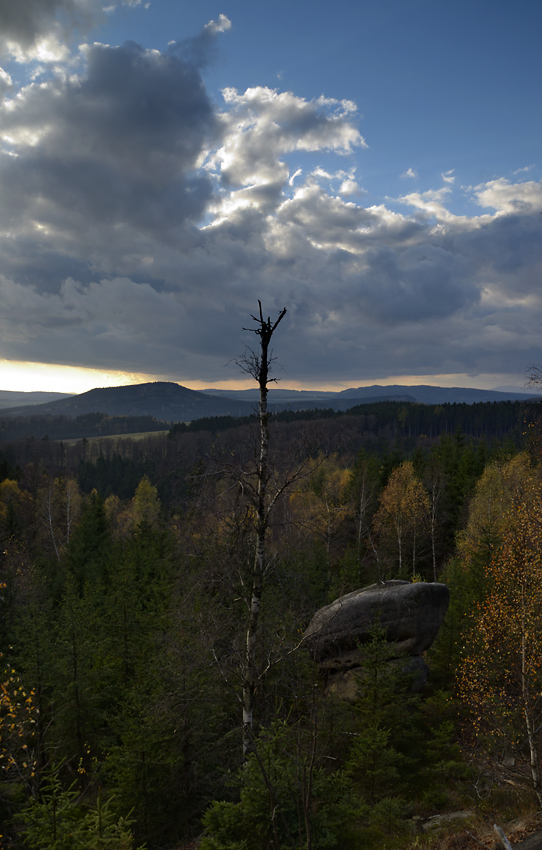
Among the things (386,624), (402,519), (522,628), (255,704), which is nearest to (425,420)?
(402,519)

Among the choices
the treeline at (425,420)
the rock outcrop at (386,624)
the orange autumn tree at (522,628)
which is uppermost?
the treeline at (425,420)

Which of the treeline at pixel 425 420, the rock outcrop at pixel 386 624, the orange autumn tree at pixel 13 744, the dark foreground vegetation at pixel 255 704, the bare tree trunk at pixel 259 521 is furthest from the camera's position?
the treeline at pixel 425 420

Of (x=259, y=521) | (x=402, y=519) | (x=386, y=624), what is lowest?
(x=386, y=624)

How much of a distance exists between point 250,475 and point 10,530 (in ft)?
136

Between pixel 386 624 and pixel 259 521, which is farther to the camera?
pixel 386 624

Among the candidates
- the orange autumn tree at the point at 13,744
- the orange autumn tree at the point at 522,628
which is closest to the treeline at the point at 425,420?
the orange autumn tree at the point at 13,744

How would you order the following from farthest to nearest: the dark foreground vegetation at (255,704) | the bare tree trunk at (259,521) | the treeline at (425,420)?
the treeline at (425,420), the bare tree trunk at (259,521), the dark foreground vegetation at (255,704)

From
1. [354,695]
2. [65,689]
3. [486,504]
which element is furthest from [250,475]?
[486,504]

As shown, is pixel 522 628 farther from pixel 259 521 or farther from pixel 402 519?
pixel 402 519

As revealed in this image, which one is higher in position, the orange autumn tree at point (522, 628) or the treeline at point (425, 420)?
the treeline at point (425, 420)

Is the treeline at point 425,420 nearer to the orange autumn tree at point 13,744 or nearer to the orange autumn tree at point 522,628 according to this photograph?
the orange autumn tree at point 13,744

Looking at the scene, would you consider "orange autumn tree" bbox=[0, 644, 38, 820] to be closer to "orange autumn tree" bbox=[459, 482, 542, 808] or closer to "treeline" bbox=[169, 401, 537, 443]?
"orange autumn tree" bbox=[459, 482, 542, 808]

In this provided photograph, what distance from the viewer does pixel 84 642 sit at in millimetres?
18781

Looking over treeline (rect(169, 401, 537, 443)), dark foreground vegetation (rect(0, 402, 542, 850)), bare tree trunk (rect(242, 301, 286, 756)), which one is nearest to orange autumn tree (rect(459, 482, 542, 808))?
dark foreground vegetation (rect(0, 402, 542, 850))
